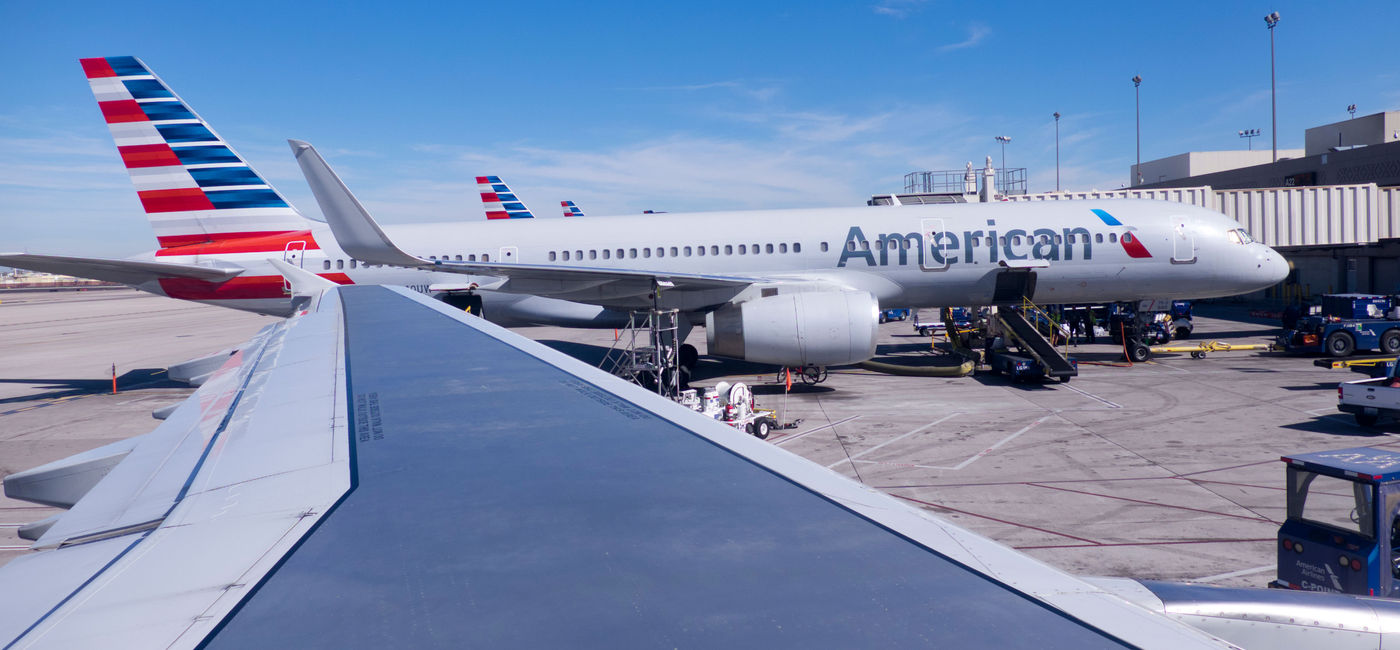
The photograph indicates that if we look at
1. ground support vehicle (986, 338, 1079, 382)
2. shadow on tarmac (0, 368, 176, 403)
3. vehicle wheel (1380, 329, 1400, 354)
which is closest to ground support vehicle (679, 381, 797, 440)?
ground support vehicle (986, 338, 1079, 382)

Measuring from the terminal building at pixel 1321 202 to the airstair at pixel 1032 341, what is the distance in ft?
19.4

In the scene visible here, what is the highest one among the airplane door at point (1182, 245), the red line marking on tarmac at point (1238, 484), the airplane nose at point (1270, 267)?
the airplane door at point (1182, 245)

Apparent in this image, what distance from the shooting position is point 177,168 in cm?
1898

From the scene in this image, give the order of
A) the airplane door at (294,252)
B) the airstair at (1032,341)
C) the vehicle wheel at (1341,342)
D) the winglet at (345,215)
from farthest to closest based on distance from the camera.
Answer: the airplane door at (294,252)
the vehicle wheel at (1341,342)
the airstair at (1032,341)
the winglet at (345,215)

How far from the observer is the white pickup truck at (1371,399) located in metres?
11.8

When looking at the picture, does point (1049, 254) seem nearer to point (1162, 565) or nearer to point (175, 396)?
point (1162, 565)

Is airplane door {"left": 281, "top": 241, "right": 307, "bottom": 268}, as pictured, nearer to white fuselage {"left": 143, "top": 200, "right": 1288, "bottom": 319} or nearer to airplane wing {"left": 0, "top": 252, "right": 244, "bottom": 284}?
white fuselage {"left": 143, "top": 200, "right": 1288, "bottom": 319}

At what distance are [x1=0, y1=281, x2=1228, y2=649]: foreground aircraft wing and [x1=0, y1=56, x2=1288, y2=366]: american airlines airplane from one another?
14.3 meters

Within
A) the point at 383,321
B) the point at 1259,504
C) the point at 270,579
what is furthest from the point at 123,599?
the point at 1259,504

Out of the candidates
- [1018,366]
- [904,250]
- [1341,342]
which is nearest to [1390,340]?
[1341,342]

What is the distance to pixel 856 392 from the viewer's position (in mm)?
16969

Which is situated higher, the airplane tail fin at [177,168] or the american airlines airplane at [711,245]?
the airplane tail fin at [177,168]

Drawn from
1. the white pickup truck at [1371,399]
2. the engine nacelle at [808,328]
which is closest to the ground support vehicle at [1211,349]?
the white pickup truck at [1371,399]

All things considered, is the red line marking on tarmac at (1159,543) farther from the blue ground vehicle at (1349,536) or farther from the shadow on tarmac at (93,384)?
the shadow on tarmac at (93,384)
